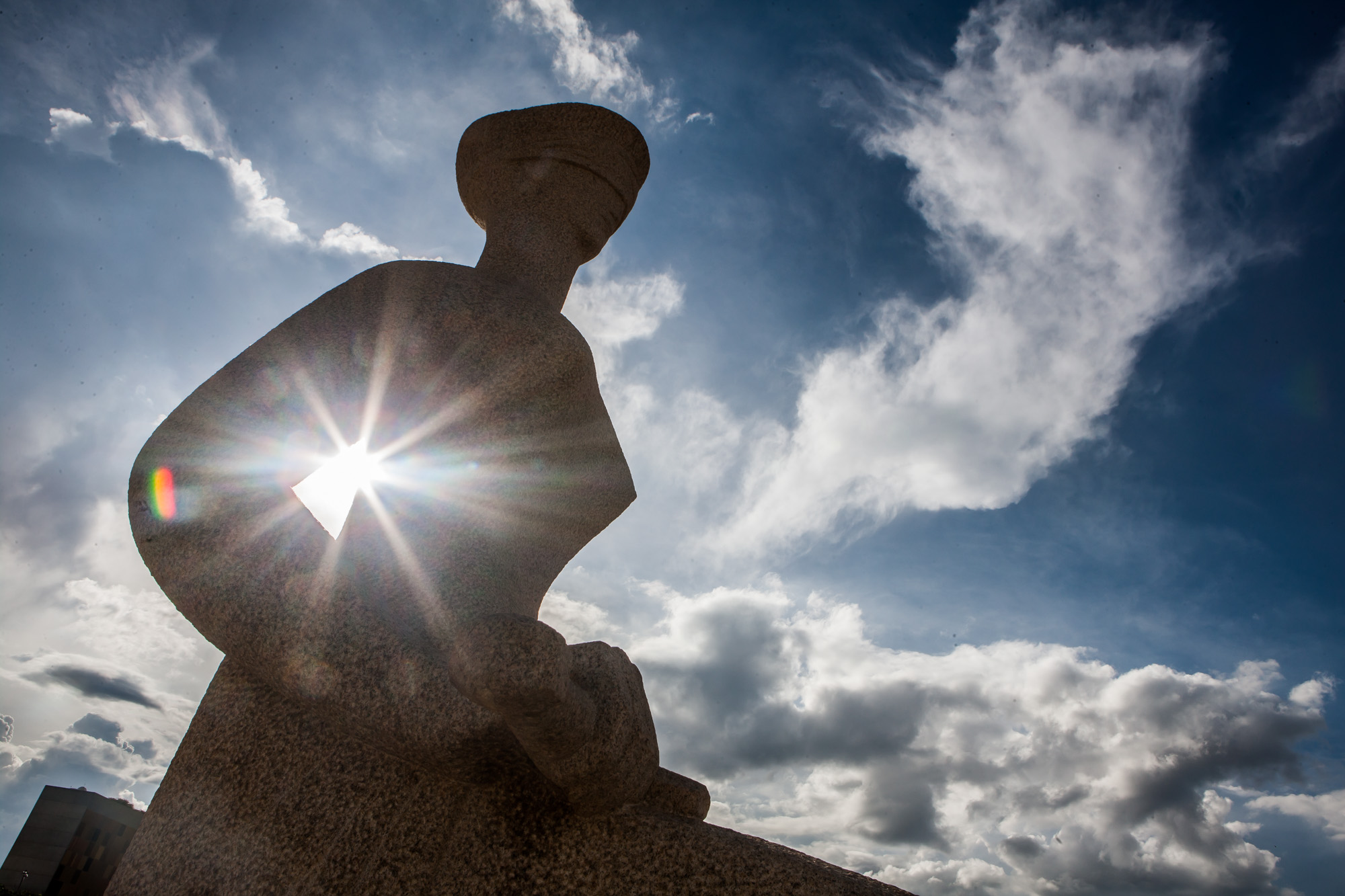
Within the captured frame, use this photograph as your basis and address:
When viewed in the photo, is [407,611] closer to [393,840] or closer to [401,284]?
[393,840]

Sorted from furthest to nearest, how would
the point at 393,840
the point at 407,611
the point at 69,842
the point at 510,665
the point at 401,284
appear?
the point at 69,842, the point at 401,284, the point at 407,611, the point at 393,840, the point at 510,665

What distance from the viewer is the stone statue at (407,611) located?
2.24 meters

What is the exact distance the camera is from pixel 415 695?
2.30 m

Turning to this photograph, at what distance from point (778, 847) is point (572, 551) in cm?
167

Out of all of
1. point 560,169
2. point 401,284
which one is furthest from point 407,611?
point 560,169

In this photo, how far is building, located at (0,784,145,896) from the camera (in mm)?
12219

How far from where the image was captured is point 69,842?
12.7 metres

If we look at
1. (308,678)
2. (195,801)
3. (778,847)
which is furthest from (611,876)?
(195,801)

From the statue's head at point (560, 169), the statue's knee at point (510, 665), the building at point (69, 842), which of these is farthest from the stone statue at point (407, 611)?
the building at point (69, 842)

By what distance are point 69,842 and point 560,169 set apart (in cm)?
1498

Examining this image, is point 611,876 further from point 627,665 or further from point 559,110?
point 559,110

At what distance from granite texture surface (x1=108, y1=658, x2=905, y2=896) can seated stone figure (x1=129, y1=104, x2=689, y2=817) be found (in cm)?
13

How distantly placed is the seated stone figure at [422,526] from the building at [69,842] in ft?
40.1

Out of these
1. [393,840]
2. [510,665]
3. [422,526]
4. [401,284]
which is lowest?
[393,840]
